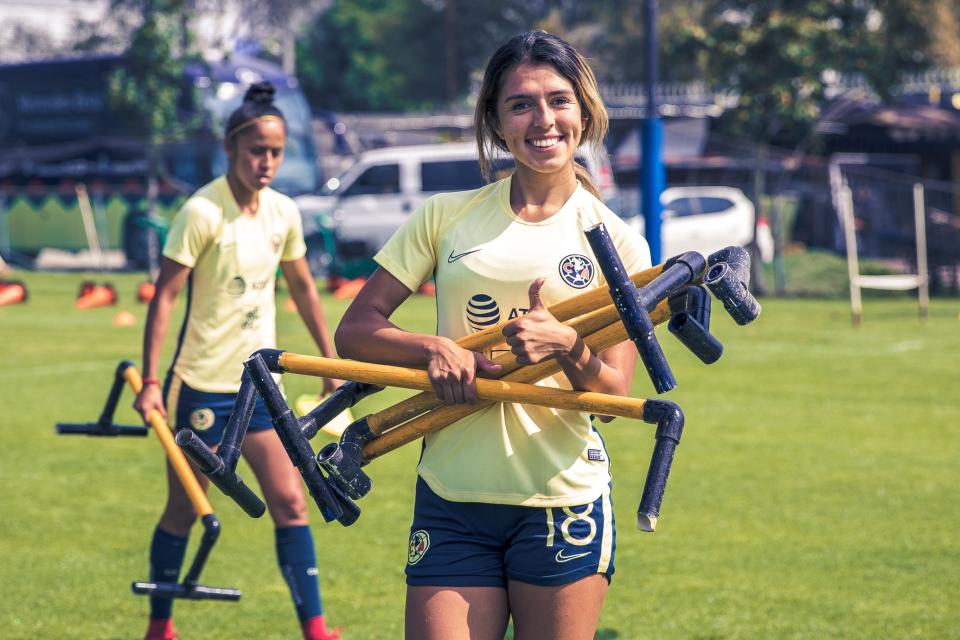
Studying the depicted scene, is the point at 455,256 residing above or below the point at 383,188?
above

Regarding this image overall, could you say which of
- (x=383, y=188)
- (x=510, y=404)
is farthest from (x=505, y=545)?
(x=383, y=188)

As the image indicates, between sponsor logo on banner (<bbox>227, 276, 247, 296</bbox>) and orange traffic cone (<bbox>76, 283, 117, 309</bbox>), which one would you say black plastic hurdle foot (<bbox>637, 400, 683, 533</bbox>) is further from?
orange traffic cone (<bbox>76, 283, 117, 309</bbox>)

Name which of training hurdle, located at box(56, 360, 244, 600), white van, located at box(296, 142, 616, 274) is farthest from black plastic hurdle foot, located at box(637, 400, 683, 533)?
white van, located at box(296, 142, 616, 274)

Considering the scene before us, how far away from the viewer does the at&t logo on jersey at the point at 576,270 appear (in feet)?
11.7

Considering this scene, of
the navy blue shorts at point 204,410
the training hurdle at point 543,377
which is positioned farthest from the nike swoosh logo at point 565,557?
the navy blue shorts at point 204,410

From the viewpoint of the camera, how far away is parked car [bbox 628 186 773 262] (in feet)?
90.8

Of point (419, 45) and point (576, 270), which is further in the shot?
point (419, 45)

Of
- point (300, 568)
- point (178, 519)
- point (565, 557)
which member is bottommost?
point (300, 568)

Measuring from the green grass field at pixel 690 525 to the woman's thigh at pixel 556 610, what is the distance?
2.77 metres

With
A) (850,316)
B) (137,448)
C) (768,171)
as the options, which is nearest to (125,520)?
(137,448)

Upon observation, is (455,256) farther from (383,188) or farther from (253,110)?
(383,188)

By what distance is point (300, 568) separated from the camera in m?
6.08

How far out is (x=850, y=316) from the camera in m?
21.5

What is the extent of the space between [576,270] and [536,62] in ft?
1.70
